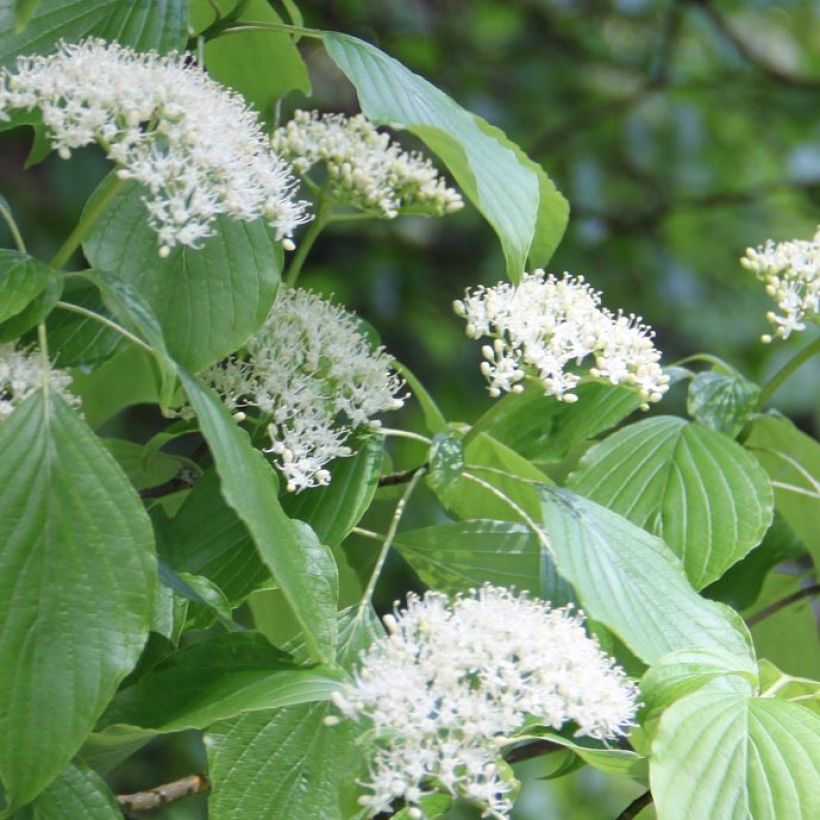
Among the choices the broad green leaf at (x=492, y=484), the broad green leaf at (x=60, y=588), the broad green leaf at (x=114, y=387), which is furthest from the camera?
the broad green leaf at (x=114, y=387)

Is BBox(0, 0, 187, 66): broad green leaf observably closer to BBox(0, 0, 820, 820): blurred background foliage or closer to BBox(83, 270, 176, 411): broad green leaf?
BBox(83, 270, 176, 411): broad green leaf

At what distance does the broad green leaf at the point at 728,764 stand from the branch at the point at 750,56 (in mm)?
1851

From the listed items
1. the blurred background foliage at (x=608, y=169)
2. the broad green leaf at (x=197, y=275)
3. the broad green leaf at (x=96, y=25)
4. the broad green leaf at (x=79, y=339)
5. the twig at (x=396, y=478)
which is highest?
the broad green leaf at (x=96, y=25)

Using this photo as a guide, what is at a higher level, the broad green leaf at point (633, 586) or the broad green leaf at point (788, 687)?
the broad green leaf at point (633, 586)

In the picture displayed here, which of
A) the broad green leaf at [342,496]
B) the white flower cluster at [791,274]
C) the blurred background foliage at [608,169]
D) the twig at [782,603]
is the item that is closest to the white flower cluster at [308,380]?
the broad green leaf at [342,496]

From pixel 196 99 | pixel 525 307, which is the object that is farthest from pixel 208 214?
pixel 525 307

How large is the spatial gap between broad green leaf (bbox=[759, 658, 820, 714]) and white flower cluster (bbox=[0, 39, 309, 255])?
29 cm

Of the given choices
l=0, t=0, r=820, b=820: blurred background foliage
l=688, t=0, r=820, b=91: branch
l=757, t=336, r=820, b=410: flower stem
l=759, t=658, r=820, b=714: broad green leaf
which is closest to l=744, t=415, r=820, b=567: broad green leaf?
l=757, t=336, r=820, b=410: flower stem

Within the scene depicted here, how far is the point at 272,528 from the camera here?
0.45 metres

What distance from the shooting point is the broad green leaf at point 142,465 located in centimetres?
68

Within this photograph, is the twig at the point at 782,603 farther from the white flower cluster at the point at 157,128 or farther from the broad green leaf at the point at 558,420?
the white flower cluster at the point at 157,128

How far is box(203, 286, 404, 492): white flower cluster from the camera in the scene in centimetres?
55

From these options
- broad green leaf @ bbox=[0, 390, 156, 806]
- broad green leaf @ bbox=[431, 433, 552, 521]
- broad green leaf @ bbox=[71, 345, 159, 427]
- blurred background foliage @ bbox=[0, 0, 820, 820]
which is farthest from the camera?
blurred background foliage @ bbox=[0, 0, 820, 820]

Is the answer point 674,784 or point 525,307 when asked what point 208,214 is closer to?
point 525,307
